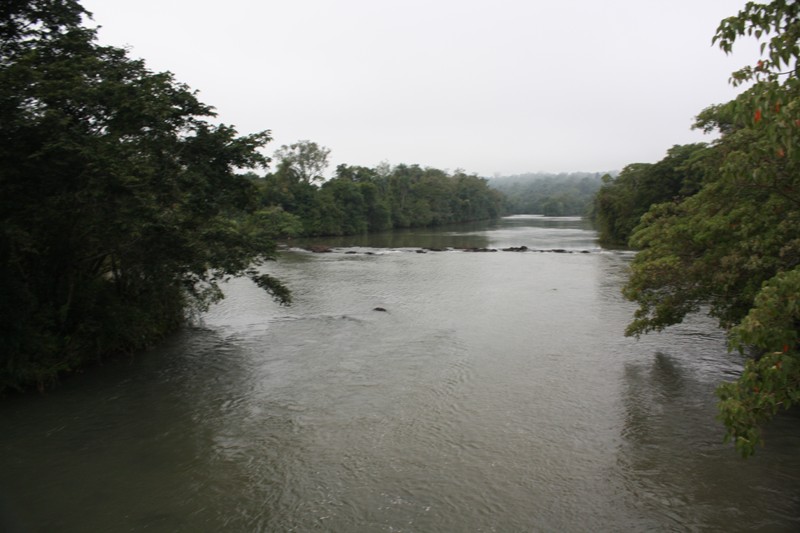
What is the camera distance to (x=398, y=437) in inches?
456

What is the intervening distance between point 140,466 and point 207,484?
166 cm

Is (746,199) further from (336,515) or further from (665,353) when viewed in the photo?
(336,515)

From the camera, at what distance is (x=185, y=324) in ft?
70.9

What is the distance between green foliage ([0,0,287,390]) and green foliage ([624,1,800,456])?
12158 millimetres

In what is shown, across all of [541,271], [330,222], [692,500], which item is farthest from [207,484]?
[330,222]

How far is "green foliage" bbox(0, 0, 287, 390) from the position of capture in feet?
39.3

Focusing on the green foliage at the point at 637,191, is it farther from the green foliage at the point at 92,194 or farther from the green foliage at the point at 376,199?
the green foliage at the point at 92,194

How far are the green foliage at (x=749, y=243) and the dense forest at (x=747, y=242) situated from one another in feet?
0.04

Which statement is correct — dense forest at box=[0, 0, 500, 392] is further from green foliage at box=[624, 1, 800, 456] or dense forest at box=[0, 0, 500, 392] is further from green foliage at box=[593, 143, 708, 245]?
green foliage at box=[593, 143, 708, 245]

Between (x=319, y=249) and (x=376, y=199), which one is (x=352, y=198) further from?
(x=319, y=249)

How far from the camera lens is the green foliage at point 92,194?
12.0 metres

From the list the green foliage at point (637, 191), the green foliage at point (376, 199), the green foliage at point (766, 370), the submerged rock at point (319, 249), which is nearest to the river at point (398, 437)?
the green foliage at point (766, 370)

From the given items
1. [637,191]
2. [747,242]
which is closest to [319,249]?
[637,191]

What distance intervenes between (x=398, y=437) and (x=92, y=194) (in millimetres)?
9217
